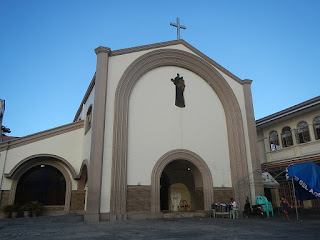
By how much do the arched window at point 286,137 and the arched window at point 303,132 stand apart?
26.5 inches

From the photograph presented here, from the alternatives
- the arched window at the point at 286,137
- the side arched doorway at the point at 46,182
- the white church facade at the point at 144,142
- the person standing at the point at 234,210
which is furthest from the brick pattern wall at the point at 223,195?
the side arched doorway at the point at 46,182

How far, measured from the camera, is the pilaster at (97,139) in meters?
12.2

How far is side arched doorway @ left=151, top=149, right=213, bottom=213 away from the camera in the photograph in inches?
555

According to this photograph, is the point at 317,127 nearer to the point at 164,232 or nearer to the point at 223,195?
the point at 223,195

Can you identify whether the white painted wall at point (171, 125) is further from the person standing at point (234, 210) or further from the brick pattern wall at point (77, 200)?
the brick pattern wall at point (77, 200)

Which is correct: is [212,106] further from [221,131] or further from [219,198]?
[219,198]

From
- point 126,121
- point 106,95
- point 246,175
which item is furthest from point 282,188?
point 106,95

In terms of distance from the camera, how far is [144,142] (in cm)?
1455

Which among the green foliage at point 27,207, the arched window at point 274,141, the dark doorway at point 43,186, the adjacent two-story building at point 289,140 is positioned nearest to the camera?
the green foliage at point 27,207

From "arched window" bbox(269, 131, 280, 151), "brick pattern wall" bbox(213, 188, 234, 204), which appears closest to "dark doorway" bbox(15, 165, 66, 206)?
"brick pattern wall" bbox(213, 188, 234, 204)

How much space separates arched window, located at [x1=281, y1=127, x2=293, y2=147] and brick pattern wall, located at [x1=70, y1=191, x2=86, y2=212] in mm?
13476

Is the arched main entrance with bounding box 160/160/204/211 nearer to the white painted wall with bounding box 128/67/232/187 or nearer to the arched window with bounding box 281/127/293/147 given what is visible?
the white painted wall with bounding box 128/67/232/187

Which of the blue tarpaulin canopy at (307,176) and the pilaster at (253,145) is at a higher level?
the pilaster at (253,145)

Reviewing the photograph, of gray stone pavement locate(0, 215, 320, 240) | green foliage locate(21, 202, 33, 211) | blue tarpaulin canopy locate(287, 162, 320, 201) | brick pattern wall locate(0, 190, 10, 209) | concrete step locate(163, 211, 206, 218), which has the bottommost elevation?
gray stone pavement locate(0, 215, 320, 240)
